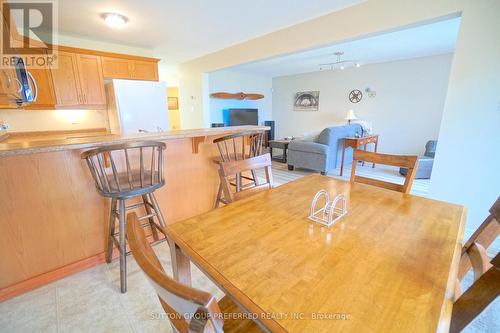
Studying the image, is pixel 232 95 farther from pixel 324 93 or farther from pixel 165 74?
pixel 324 93

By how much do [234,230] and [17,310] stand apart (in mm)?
1595

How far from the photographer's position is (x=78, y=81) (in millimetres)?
3314

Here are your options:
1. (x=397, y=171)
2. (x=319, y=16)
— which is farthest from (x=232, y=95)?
(x=397, y=171)

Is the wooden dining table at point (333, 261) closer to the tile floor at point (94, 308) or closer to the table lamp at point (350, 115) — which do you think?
the tile floor at point (94, 308)

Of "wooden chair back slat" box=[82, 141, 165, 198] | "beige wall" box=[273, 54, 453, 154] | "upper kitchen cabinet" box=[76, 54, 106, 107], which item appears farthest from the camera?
"beige wall" box=[273, 54, 453, 154]

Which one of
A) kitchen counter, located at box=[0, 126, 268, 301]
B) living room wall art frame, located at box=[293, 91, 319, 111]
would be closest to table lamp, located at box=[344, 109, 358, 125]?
living room wall art frame, located at box=[293, 91, 319, 111]

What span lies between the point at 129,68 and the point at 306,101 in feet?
15.8

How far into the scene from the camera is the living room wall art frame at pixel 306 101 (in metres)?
6.47

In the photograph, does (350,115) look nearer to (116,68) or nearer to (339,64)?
(339,64)

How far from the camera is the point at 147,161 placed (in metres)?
1.90

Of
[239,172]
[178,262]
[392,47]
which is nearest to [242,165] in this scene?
[239,172]

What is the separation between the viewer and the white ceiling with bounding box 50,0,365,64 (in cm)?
237

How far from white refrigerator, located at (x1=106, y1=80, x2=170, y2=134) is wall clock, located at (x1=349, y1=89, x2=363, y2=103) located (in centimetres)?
463

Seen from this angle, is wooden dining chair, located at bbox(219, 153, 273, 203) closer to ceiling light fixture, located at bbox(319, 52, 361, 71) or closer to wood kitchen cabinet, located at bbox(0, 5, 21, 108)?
wood kitchen cabinet, located at bbox(0, 5, 21, 108)
